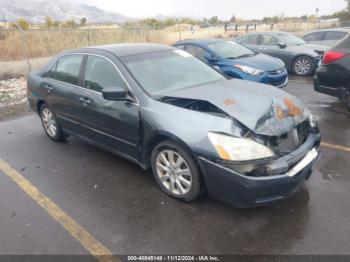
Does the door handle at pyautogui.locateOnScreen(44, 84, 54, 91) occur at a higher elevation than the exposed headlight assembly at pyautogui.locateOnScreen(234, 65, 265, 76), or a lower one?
higher

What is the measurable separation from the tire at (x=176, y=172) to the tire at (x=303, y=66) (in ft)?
26.6

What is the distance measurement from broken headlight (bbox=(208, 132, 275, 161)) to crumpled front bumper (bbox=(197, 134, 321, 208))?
0.35ft

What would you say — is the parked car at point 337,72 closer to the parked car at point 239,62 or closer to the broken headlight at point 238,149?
the parked car at point 239,62

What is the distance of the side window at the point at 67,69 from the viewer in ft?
14.4

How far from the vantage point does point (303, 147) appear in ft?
10.3

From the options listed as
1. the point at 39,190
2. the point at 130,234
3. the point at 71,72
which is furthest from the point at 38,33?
the point at 130,234

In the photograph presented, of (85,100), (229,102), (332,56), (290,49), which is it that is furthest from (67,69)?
(290,49)

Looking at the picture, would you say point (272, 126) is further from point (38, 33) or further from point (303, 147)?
point (38, 33)

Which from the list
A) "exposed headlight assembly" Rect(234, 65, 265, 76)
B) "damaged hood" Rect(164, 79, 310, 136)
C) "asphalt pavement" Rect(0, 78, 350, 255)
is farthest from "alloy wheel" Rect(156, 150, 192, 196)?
"exposed headlight assembly" Rect(234, 65, 265, 76)

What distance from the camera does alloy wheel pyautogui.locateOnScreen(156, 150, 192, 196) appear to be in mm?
3226

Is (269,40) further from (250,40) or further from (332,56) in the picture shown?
(332,56)

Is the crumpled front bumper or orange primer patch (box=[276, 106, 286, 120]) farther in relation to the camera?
orange primer patch (box=[276, 106, 286, 120])

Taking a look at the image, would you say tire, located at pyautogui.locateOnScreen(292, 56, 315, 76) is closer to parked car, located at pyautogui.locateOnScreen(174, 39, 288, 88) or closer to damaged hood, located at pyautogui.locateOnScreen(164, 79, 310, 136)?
parked car, located at pyautogui.locateOnScreen(174, 39, 288, 88)

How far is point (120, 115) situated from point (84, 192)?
100 centimetres
